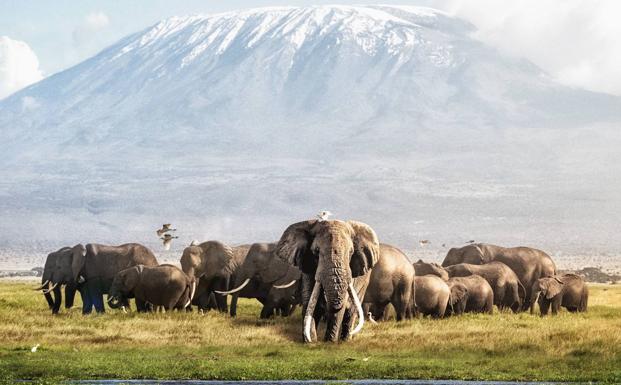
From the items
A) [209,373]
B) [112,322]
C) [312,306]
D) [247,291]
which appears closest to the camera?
[209,373]

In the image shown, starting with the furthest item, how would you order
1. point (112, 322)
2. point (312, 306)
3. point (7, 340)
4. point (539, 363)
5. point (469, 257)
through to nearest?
point (469, 257) → point (112, 322) → point (7, 340) → point (312, 306) → point (539, 363)

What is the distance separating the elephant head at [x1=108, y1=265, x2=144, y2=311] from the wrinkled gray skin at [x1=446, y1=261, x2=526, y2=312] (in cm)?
1238

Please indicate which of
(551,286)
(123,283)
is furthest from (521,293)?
(123,283)

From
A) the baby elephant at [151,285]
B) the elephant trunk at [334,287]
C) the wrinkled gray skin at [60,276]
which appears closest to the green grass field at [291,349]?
→ the elephant trunk at [334,287]

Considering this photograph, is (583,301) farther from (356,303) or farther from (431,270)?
(356,303)

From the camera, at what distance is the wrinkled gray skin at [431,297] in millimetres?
44281

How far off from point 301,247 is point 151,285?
1211 cm

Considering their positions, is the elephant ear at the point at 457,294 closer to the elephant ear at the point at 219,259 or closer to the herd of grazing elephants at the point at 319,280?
the herd of grazing elephants at the point at 319,280

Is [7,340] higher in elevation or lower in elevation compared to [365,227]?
lower

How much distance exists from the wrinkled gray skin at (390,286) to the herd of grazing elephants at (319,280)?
0.10 feet

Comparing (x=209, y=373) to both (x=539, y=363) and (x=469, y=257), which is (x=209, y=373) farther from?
(x=469, y=257)

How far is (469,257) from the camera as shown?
5794 cm

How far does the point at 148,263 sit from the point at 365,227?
53.1ft

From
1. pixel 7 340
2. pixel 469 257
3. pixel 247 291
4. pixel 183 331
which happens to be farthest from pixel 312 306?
pixel 469 257
